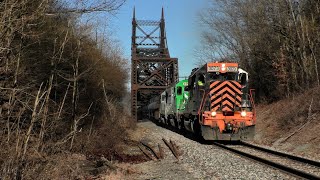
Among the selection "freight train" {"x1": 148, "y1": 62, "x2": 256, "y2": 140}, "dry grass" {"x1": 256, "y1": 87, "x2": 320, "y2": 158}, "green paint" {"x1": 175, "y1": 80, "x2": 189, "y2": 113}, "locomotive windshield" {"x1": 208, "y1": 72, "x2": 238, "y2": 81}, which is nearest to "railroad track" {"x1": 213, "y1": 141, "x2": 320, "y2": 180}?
"dry grass" {"x1": 256, "y1": 87, "x2": 320, "y2": 158}

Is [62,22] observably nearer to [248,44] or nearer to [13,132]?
[13,132]

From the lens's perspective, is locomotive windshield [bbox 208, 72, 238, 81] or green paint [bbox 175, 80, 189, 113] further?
green paint [bbox 175, 80, 189, 113]

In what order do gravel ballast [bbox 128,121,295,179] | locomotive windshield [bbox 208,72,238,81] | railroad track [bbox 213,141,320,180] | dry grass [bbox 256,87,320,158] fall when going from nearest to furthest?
railroad track [bbox 213,141,320,180] < gravel ballast [bbox 128,121,295,179] < dry grass [bbox 256,87,320,158] < locomotive windshield [bbox 208,72,238,81]

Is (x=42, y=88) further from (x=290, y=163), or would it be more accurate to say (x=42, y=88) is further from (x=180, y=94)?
(x=180, y=94)

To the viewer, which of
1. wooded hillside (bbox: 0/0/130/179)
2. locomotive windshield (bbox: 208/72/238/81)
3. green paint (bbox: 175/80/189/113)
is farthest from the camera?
green paint (bbox: 175/80/189/113)

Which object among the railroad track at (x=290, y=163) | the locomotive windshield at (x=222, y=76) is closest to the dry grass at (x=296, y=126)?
the railroad track at (x=290, y=163)

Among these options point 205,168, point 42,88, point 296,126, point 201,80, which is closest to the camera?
point 205,168

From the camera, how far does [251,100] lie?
53.5 ft

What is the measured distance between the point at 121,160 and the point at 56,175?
5.18 meters

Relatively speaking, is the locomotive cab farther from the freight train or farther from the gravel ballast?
the gravel ballast

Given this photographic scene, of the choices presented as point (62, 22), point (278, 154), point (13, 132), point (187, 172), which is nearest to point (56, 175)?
point (13, 132)

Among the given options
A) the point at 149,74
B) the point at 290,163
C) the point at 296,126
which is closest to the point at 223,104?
the point at 296,126

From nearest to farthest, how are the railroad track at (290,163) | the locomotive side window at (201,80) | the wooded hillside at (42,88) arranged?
1. the wooded hillside at (42,88)
2. the railroad track at (290,163)
3. the locomotive side window at (201,80)

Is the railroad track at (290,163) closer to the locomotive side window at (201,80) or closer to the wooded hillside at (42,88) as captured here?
the locomotive side window at (201,80)
